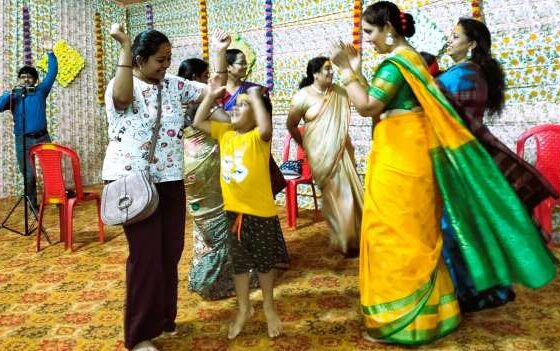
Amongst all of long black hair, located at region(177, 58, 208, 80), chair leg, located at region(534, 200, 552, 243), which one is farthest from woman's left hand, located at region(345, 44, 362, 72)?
chair leg, located at region(534, 200, 552, 243)

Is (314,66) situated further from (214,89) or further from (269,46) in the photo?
(269,46)

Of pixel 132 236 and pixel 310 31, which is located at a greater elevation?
pixel 310 31

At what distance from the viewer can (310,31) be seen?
4754mm

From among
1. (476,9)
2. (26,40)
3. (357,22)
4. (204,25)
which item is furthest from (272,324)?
(26,40)

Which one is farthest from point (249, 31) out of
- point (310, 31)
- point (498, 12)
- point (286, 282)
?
point (286, 282)

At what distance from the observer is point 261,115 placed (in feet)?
6.36

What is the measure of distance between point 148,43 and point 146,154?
15.6 inches

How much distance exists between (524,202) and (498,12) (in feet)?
7.48

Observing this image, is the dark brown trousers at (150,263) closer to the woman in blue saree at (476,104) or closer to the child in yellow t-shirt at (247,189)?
the child in yellow t-shirt at (247,189)

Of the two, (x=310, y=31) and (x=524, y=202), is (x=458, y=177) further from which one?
(x=310, y=31)

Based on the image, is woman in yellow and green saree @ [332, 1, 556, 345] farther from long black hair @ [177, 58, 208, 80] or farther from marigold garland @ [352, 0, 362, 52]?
marigold garland @ [352, 0, 362, 52]

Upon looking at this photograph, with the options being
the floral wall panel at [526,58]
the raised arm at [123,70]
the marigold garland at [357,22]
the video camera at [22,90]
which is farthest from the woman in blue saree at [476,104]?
the video camera at [22,90]

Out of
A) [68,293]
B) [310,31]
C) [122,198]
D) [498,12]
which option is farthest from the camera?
[310,31]

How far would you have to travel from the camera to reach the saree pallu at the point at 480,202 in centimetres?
181
